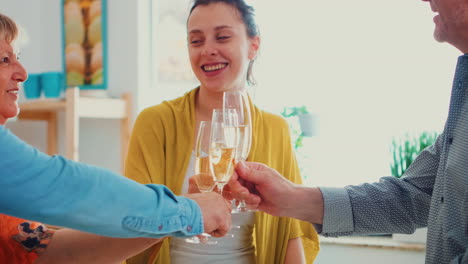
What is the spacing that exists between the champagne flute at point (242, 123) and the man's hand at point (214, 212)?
0.65 ft

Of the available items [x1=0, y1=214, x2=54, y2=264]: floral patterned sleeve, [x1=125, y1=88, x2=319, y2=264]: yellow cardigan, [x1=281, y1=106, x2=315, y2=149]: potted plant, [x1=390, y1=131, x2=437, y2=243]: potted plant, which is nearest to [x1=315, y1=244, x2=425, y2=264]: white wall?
[x1=390, y1=131, x2=437, y2=243]: potted plant

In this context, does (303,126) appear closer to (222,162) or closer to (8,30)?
(222,162)

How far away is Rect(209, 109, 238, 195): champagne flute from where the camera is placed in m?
1.28

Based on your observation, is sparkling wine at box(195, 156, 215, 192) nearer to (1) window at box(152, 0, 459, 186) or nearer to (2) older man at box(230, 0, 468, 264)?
(2) older man at box(230, 0, 468, 264)

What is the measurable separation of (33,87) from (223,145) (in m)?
2.66

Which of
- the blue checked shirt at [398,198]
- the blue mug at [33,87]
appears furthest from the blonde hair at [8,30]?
the blue mug at [33,87]

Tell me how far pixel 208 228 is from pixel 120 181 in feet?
0.83

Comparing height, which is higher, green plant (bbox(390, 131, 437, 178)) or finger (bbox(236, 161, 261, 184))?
finger (bbox(236, 161, 261, 184))

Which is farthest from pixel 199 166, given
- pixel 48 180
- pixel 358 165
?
pixel 358 165

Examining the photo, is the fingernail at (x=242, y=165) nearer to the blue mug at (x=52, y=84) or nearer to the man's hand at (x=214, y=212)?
the man's hand at (x=214, y=212)

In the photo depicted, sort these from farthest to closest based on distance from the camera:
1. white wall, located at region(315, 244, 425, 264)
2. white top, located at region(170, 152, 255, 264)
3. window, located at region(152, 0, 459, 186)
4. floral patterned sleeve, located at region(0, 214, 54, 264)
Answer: window, located at region(152, 0, 459, 186)
white wall, located at region(315, 244, 425, 264)
white top, located at region(170, 152, 255, 264)
floral patterned sleeve, located at region(0, 214, 54, 264)

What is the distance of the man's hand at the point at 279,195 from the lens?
4.73 feet

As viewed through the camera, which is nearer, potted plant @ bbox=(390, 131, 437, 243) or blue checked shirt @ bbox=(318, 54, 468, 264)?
blue checked shirt @ bbox=(318, 54, 468, 264)

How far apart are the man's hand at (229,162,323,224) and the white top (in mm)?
195
